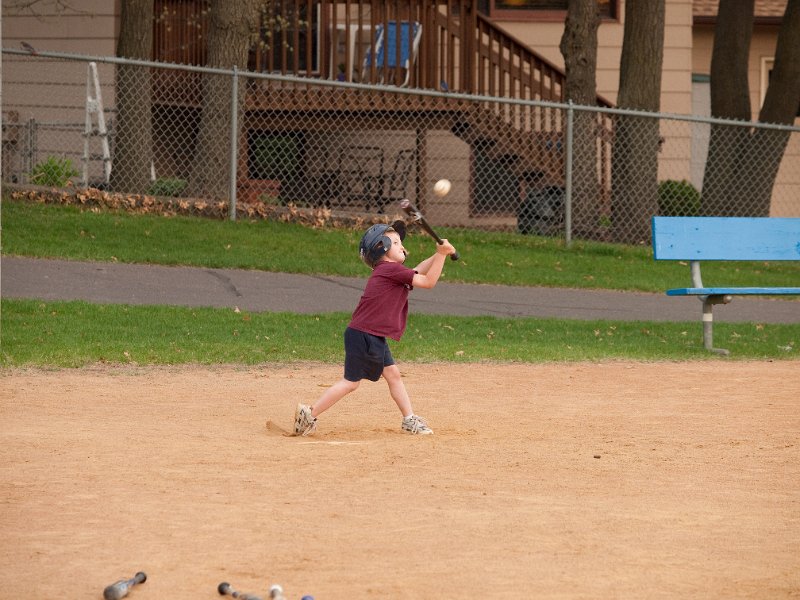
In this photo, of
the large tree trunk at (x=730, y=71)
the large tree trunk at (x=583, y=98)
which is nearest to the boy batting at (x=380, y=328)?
the large tree trunk at (x=583, y=98)

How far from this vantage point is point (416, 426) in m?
7.65

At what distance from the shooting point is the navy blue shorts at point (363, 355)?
7613mm

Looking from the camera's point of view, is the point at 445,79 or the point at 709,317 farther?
the point at 445,79

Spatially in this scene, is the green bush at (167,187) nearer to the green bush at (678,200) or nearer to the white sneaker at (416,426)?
the green bush at (678,200)

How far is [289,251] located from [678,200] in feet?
27.4

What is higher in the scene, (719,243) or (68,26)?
(68,26)

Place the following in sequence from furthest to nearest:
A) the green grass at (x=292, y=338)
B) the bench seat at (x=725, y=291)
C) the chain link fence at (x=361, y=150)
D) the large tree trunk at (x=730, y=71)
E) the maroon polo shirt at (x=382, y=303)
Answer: the large tree trunk at (x=730, y=71) < the chain link fence at (x=361, y=150) < the bench seat at (x=725, y=291) < the green grass at (x=292, y=338) < the maroon polo shirt at (x=382, y=303)

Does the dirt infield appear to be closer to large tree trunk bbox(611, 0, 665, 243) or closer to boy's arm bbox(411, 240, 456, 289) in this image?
boy's arm bbox(411, 240, 456, 289)

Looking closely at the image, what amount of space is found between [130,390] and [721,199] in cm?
1354

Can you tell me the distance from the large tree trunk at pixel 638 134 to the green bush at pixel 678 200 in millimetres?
2311

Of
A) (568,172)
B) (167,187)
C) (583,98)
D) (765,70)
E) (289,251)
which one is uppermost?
(765,70)

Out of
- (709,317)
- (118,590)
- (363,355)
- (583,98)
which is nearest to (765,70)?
(583,98)

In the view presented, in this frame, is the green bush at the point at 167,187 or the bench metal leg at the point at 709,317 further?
the green bush at the point at 167,187

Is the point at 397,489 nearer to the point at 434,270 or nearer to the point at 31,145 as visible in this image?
the point at 434,270
